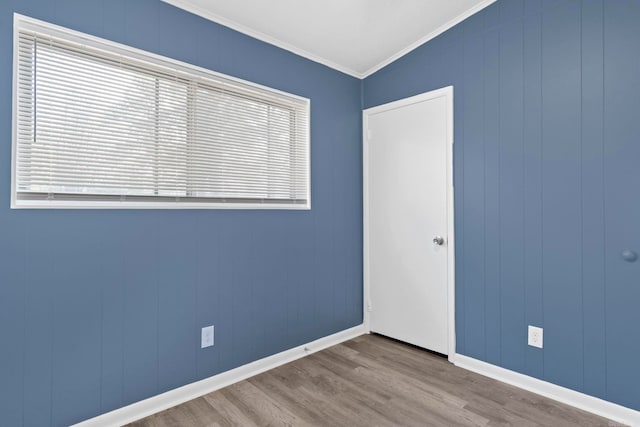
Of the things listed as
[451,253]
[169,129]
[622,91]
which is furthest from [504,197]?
[169,129]

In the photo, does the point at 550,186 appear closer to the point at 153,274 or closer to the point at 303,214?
the point at 303,214

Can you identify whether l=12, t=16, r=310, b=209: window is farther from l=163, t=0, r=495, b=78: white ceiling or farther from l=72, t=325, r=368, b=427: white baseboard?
l=72, t=325, r=368, b=427: white baseboard

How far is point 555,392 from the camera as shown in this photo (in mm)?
2172

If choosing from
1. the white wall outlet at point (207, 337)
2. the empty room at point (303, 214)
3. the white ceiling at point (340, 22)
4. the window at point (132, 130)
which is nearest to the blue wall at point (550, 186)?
the empty room at point (303, 214)

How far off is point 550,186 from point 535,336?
3.27 ft

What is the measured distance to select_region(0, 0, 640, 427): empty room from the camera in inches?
69.0

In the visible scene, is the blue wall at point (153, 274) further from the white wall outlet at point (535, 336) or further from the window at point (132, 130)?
the white wall outlet at point (535, 336)

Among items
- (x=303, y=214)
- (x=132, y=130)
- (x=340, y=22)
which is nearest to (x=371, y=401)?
(x=303, y=214)

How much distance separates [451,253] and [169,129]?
2.22m

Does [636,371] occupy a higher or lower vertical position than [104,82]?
lower

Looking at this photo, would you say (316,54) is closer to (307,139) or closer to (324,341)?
(307,139)

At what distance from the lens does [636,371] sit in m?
1.91

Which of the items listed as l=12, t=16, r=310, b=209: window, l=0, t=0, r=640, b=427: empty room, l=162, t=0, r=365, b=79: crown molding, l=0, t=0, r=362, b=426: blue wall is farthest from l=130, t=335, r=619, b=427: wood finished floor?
l=162, t=0, r=365, b=79: crown molding

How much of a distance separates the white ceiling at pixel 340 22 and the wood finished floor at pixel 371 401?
249cm
